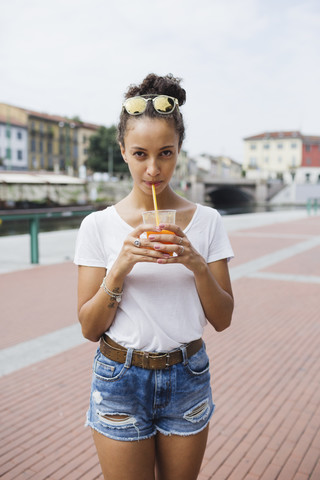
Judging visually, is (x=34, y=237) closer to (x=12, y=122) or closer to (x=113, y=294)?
(x=113, y=294)

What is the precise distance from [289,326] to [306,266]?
162 inches

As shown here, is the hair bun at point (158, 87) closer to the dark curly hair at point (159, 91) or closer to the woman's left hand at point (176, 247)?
the dark curly hair at point (159, 91)

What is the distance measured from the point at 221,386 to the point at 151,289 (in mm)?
2546

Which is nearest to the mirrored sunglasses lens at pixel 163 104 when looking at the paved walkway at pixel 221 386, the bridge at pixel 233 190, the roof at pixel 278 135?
the paved walkway at pixel 221 386

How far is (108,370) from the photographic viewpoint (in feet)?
4.64

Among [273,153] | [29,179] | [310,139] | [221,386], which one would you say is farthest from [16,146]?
[221,386]

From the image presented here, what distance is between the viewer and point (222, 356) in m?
4.33

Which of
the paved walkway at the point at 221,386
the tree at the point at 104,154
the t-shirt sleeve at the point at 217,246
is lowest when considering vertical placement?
the paved walkway at the point at 221,386

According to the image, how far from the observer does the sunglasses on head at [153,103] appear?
138cm

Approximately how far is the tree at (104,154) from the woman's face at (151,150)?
58258 millimetres

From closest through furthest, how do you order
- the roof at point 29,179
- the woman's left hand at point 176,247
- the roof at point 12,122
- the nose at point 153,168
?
1. the woman's left hand at point 176,247
2. the nose at point 153,168
3. the roof at point 29,179
4. the roof at point 12,122

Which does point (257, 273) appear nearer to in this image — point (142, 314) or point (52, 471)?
point (52, 471)

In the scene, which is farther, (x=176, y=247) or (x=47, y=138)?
(x=47, y=138)

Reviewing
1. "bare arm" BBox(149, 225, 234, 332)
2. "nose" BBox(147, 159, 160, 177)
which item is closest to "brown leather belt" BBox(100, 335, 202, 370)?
"bare arm" BBox(149, 225, 234, 332)
